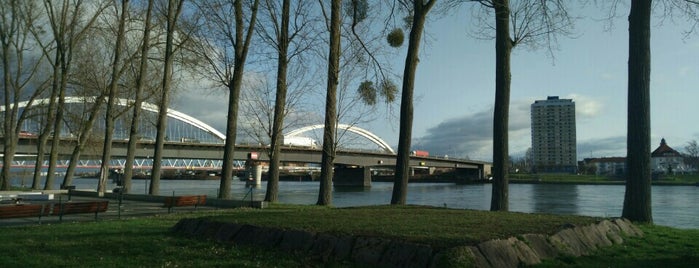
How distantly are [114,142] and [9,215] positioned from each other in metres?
42.9

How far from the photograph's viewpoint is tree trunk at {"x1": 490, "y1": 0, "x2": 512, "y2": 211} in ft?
49.3

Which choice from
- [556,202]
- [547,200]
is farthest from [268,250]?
[547,200]

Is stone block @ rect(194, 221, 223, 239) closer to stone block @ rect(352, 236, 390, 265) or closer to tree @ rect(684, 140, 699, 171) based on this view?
stone block @ rect(352, 236, 390, 265)

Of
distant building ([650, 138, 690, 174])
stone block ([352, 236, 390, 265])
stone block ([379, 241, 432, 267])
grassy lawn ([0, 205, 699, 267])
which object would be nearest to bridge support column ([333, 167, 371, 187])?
distant building ([650, 138, 690, 174])

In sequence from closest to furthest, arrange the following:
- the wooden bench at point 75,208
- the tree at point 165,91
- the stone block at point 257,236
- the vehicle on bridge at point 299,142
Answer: the stone block at point 257,236
the wooden bench at point 75,208
the tree at point 165,91
the vehicle on bridge at point 299,142

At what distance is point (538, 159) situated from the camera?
441ft

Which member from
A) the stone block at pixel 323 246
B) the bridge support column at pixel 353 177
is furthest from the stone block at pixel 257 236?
the bridge support column at pixel 353 177

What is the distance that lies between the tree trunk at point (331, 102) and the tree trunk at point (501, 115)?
6258mm

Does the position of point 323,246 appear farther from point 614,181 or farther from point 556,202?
point 614,181

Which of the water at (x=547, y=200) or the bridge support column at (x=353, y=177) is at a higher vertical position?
the bridge support column at (x=353, y=177)

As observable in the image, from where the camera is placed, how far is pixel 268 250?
8812 mm

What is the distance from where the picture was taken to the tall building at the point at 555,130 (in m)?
132

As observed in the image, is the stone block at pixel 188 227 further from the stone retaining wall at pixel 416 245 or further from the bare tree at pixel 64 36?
the bare tree at pixel 64 36

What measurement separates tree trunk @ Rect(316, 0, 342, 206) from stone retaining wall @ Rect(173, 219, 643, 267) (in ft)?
32.5
